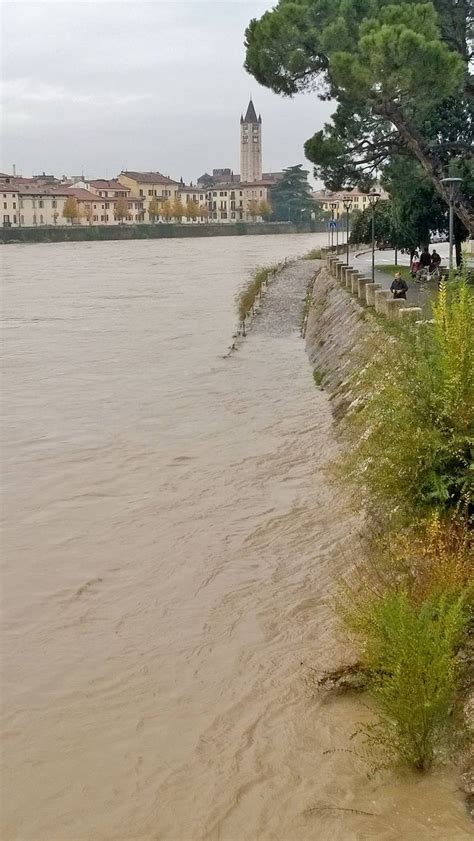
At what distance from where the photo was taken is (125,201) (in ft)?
444

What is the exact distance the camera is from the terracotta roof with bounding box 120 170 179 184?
5851 inches

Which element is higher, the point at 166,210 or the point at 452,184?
the point at 166,210

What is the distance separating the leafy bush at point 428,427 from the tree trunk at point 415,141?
13936 mm

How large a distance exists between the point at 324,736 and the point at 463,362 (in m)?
2.76

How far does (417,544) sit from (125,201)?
135 m

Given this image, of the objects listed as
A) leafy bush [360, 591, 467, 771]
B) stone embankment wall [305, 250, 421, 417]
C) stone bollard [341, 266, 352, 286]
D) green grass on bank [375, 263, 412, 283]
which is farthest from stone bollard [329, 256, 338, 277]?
leafy bush [360, 591, 467, 771]

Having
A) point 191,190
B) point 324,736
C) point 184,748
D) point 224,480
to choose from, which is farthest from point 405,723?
point 191,190

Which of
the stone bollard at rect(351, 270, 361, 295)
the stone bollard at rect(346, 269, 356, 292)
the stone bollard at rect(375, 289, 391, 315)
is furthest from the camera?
the stone bollard at rect(346, 269, 356, 292)

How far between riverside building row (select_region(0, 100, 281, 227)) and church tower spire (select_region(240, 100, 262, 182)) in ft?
113

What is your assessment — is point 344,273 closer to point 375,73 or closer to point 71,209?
point 375,73

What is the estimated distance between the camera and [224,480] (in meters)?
10.8

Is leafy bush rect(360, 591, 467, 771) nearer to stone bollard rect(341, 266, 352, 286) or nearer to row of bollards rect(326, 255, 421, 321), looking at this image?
row of bollards rect(326, 255, 421, 321)

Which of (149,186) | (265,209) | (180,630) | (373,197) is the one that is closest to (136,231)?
(265,209)

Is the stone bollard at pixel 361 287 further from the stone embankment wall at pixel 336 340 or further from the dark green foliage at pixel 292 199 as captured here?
the dark green foliage at pixel 292 199
